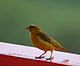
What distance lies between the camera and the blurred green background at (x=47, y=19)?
1.67 meters

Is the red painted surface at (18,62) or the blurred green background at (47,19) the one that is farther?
the blurred green background at (47,19)

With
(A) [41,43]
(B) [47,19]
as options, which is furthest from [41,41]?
(B) [47,19]

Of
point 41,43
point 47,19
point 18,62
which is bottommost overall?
point 18,62

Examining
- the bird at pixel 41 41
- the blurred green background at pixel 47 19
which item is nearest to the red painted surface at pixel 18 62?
the bird at pixel 41 41

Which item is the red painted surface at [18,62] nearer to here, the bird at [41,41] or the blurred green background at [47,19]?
the bird at [41,41]

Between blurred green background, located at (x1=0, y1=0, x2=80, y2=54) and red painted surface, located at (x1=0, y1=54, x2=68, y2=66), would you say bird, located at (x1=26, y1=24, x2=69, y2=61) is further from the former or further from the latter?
blurred green background, located at (x1=0, y1=0, x2=80, y2=54)

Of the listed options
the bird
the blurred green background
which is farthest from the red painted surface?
the blurred green background

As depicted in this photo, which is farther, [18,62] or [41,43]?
[18,62]

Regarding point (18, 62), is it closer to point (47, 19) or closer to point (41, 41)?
point (41, 41)

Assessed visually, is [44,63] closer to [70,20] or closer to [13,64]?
[13,64]

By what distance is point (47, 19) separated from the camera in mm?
1694

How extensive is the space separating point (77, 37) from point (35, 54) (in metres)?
0.45

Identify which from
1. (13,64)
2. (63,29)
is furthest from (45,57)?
(63,29)

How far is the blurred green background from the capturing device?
1673 mm
